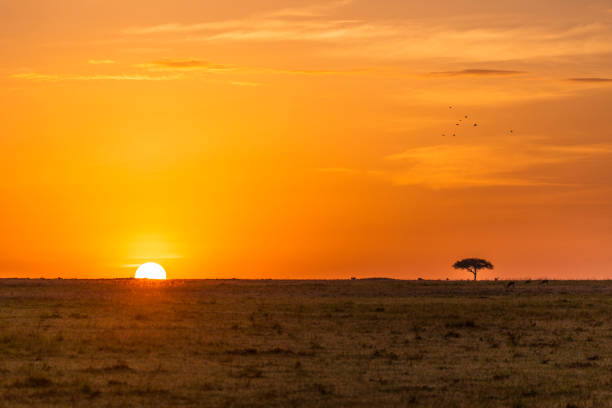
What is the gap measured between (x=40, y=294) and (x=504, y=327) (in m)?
31.0

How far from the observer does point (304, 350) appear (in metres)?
33.0

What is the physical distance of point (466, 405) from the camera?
22.9m

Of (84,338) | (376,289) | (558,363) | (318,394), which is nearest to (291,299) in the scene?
(376,289)

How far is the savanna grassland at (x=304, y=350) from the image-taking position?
24.3m

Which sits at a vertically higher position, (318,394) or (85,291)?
(85,291)

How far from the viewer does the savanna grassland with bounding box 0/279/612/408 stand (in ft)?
79.8

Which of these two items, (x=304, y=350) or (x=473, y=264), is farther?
(x=473, y=264)

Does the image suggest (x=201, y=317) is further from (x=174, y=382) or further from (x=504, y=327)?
(x=174, y=382)

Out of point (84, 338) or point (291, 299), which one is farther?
point (291, 299)

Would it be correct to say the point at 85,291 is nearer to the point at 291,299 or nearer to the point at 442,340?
the point at 291,299

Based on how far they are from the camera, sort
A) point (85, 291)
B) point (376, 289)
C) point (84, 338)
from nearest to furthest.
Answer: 1. point (84, 338)
2. point (85, 291)
3. point (376, 289)

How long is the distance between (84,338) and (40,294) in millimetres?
26238

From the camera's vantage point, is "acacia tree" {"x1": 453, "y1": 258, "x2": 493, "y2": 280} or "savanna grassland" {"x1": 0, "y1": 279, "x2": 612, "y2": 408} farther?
"acacia tree" {"x1": 453, "y1": 258, "x2": 493, "y2": 280}

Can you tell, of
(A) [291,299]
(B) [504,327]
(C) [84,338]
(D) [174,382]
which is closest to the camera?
(D) [174,382]
